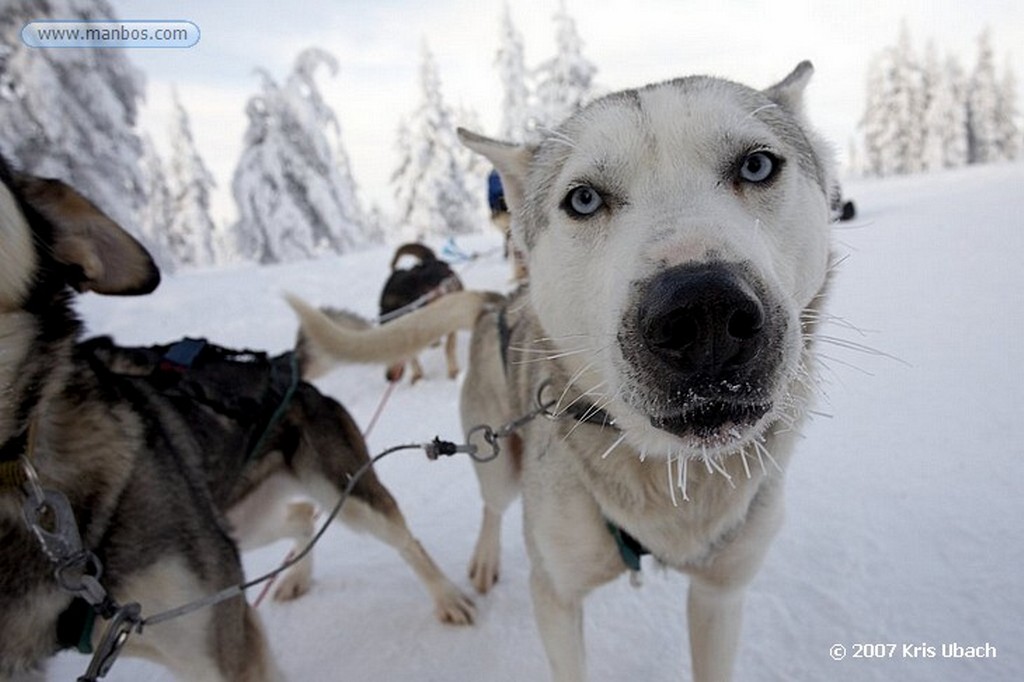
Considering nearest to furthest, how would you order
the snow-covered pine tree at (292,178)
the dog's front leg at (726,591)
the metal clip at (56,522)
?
the metal clip at (56,522) → the dog's front leg at (726,591) → the snow-covered pine tree at (292,178)

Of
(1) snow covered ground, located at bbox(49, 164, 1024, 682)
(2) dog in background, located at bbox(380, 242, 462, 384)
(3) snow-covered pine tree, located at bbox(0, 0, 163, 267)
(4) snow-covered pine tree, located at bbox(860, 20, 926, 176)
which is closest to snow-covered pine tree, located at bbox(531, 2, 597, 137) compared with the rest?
(3) snow-covered pine tree, located at bbox(0, 0, 163, 267)

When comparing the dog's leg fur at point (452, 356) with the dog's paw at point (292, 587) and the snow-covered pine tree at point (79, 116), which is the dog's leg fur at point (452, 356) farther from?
the snow-covered pine tree at point (79, 116)

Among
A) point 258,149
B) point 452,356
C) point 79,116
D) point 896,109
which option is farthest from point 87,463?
point 896,109

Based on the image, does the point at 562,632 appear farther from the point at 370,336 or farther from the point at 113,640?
the point at 370,336

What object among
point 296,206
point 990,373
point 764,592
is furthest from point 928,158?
point 764,592

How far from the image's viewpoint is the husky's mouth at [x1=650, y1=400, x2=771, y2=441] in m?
1.15

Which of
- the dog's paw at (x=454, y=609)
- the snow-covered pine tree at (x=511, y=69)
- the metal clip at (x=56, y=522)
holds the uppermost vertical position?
the snow-covered pine tree at (x=511, y=69)

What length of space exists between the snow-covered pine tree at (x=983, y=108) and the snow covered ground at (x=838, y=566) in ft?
154

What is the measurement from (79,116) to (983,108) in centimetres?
5114

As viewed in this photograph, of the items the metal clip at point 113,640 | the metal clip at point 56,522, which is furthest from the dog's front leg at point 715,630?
the metal clip at point 56,522

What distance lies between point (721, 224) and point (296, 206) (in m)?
24.3

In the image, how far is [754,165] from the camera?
4.86 ft

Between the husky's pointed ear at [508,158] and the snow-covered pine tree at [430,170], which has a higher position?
the snow-covered pine tree at [430,170]

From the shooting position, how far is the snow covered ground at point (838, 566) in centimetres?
210
